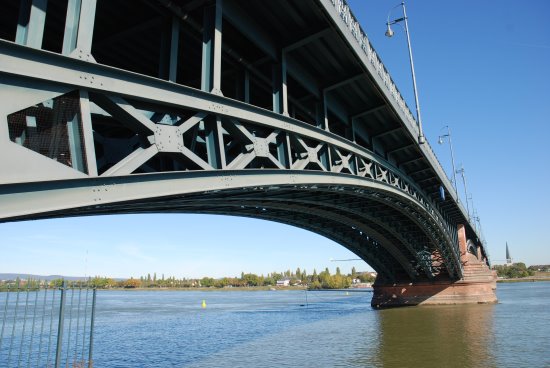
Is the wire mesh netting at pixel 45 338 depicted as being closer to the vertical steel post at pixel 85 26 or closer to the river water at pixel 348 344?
the river water at pixel 348 344

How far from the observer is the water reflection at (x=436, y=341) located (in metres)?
17.8

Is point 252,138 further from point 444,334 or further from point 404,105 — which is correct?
point 444,334

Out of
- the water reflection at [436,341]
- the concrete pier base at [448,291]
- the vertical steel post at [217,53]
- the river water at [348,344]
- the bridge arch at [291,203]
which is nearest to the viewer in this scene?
the bridge arch at [291,203]

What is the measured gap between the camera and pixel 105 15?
8883 millimetres

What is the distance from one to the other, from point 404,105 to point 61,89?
16897 mm

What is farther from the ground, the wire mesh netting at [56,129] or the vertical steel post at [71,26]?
the vertical steel post at [71,26]

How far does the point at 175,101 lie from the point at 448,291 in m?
44.9

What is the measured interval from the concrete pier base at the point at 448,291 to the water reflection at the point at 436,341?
9335 millimetres

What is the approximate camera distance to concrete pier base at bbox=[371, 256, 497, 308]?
44.8 metres

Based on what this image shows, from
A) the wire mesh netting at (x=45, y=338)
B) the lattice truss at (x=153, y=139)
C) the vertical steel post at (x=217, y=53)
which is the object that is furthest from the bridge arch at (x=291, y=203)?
the wire mesh netting at (x=45, y=338)

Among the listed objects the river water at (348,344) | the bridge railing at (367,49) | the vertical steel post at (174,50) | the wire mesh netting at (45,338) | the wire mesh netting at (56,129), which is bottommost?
the river water at (348,344)

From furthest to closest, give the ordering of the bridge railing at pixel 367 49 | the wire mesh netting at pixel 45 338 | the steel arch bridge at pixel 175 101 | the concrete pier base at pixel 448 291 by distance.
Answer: the concrete pier base at pixel 448 291
the bridge railing at pixel 367 49
the wire mesh netting at pixel 45 338
the steel arch bridge at pixel 175 101

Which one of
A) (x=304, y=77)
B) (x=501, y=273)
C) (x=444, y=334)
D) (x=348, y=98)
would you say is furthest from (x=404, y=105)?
(x=501, y=273)

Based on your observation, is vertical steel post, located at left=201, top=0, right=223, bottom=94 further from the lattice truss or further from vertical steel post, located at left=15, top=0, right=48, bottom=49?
vertical steel post, located at left=15, top=0, right=48, bottom=49
